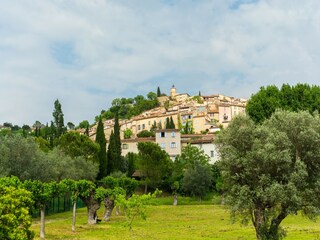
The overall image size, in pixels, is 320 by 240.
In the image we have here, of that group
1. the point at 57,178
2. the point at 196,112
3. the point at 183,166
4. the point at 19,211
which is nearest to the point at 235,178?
the point at 19,211

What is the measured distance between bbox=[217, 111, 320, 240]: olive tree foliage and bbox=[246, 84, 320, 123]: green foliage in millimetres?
35594

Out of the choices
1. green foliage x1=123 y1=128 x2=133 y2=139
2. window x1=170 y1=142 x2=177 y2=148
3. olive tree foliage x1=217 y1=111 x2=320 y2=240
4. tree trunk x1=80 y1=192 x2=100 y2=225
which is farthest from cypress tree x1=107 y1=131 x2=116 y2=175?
green foliage x1=123 y1=128 x2=133 y2=139

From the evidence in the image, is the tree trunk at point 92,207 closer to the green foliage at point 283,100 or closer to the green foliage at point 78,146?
the green foliage at point 78,146

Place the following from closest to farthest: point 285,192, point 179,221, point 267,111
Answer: point 285,192, point 179,221, point 267,111

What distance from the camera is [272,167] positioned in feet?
74.5

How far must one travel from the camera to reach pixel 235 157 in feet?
75.9

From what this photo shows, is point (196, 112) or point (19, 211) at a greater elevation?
point (196, 112)

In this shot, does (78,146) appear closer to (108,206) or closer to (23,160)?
(108,206)

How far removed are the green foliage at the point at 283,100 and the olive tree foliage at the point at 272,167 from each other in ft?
117

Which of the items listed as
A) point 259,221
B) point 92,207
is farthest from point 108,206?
point 259,221

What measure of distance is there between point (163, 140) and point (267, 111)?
43395 mm

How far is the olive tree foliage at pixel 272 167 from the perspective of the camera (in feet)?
71.9

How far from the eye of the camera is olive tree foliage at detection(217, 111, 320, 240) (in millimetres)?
21906

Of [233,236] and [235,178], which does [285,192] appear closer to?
[235,178]
